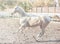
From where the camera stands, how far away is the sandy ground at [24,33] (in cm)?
198

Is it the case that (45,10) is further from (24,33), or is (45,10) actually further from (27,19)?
(24,33)

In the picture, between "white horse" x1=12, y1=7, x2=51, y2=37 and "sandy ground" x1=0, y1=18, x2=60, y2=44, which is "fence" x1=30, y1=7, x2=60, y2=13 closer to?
"white horse" x1=12, y1=7, x2=51, y2=37

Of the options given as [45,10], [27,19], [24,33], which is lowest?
[24,33]

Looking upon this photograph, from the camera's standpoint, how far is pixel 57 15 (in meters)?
2.06

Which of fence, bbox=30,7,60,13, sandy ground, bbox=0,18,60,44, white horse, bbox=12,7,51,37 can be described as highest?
fence, bbox=30,7,60,13

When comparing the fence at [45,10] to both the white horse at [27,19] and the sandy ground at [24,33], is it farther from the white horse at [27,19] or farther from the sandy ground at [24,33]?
Answer: the sandy ground at [24,33]

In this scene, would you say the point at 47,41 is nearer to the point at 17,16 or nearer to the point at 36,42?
the point at 36,42

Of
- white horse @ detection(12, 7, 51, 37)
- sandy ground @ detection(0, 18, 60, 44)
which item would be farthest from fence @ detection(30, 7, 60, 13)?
sandy ground @ detection(0, 18, 60, 44)

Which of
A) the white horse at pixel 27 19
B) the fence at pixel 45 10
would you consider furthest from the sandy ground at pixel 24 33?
the fence at pixel 45 10

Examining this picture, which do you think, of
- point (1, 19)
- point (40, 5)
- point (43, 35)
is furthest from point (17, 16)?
point (43, 35)

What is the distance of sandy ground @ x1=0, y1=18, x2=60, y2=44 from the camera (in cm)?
198

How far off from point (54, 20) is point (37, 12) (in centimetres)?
33

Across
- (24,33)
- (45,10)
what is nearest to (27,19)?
(24,33)

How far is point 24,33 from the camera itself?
6.62 ft
